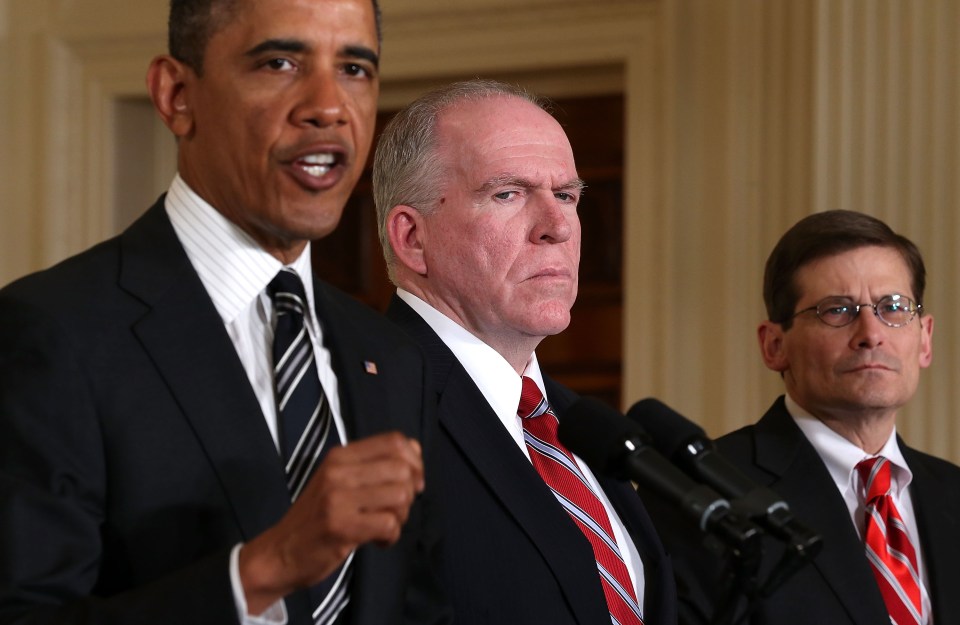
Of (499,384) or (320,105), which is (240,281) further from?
(499,384)

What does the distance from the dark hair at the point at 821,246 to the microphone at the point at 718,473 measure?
1.18m

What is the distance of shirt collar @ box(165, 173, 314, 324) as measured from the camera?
1731 millimetres

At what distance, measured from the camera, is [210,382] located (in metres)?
1.64

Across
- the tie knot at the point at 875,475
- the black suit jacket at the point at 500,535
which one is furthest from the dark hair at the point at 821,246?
the black suit jacket at the point at 500,535

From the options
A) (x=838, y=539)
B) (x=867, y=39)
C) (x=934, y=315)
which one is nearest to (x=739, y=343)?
(x=934, y=315)

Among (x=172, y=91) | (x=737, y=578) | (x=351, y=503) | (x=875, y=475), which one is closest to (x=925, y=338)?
(x=875, y=475)

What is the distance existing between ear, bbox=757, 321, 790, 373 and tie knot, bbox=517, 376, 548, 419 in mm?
661

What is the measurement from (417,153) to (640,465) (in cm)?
105

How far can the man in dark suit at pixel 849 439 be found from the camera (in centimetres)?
261

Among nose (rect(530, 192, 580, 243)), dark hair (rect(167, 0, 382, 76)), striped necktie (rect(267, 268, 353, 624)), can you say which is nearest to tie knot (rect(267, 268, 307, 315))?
striped necktie (rect(267, 268, 353, 624))

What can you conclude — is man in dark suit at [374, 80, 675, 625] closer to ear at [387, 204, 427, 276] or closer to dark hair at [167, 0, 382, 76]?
ear at [387, 204, 427, 276]

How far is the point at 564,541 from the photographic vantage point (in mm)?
2164

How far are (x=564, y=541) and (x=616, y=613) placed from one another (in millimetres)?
149

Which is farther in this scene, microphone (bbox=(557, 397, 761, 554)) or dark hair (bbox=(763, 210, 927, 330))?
dark hair (bbox=(763, 210, 927, 330))
